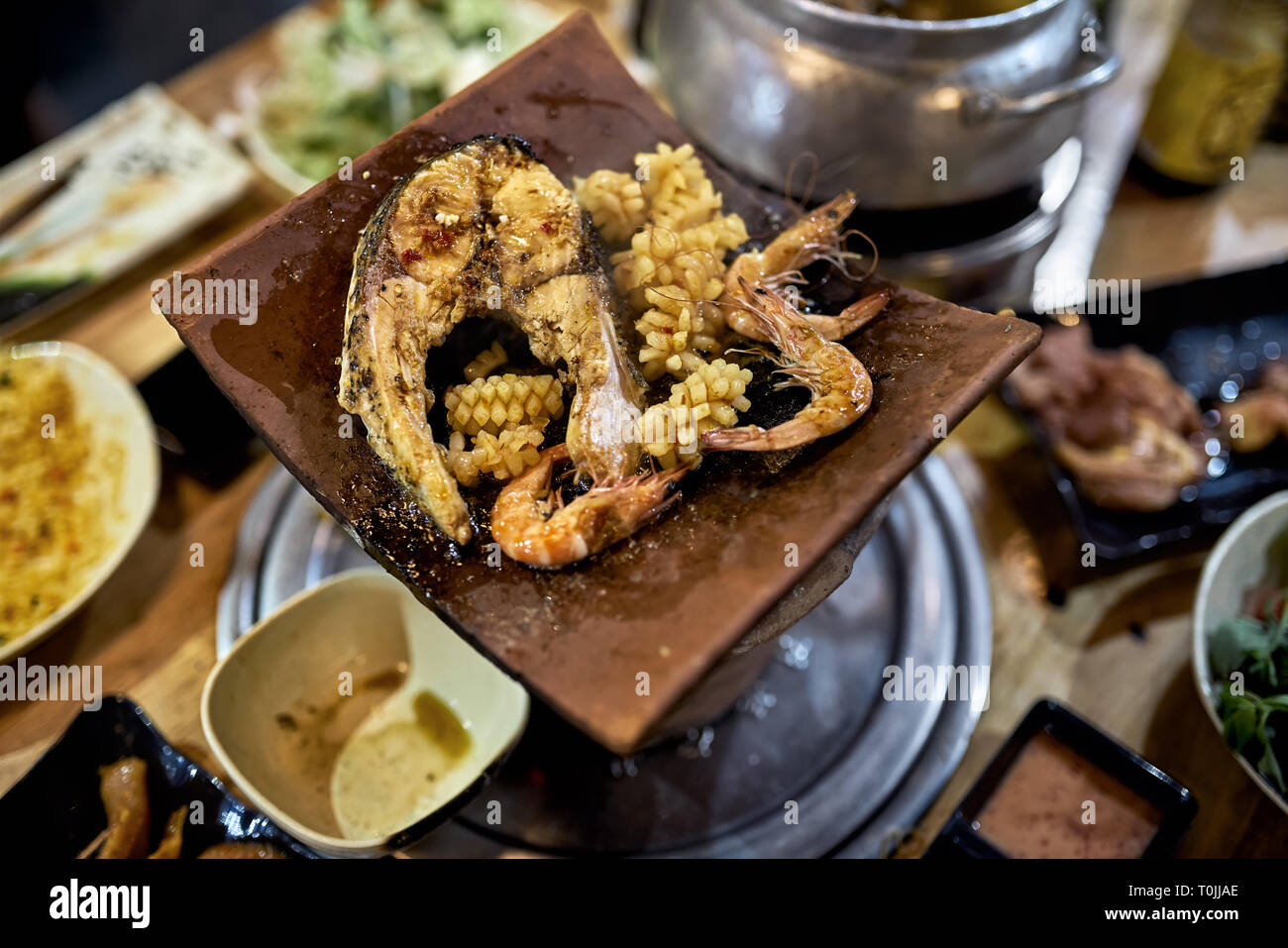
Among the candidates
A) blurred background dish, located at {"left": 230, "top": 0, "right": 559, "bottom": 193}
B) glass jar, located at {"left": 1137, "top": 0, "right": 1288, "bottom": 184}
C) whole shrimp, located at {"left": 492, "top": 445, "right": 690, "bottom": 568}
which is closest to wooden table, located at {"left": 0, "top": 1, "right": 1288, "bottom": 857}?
blurred background dish, located at {"left": 230, "top": 0, "right": 559, "bottom": 193}

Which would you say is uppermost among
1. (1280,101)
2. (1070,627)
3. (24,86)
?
(24,86)

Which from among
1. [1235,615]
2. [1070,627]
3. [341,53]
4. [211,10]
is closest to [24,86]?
[211,10]

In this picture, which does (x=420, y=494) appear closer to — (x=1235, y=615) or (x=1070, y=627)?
(x=1070, y=627)

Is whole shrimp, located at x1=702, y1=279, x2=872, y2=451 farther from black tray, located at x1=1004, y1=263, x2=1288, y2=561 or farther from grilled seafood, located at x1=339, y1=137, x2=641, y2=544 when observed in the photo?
black tray, located at x1=1004, y1=263, x2=1288, y2=561

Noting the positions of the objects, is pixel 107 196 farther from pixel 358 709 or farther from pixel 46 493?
pixel 358 709

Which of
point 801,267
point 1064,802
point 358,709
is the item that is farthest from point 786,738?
point 801,267

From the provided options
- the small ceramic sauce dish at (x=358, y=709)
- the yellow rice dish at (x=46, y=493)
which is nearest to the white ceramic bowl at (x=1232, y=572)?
the small ceramic sauce dish at (x=358, y=709)
